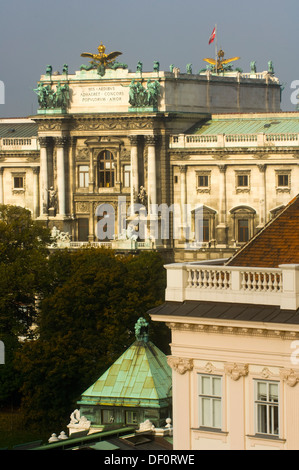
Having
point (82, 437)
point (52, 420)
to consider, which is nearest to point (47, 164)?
point (52, 420)

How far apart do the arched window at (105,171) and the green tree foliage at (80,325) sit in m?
34.1

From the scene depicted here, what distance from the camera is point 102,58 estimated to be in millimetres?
149500

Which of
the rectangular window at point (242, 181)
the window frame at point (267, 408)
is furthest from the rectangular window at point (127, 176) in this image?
the window frame at point (267, 408)

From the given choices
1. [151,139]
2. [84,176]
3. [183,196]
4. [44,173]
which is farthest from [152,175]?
[44,173]

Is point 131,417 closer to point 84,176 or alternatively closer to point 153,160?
point 153,160

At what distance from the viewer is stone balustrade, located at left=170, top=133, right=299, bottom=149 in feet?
462

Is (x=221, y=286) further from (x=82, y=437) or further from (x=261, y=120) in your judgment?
(x=261, y=120)

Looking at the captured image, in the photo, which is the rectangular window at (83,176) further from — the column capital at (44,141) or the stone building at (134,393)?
the stone building at (134,393)

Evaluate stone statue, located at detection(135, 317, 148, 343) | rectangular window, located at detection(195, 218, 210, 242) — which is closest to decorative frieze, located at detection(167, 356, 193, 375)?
stone statue, located at detection(135, 317, 148, 343)

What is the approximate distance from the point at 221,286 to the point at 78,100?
9993cm

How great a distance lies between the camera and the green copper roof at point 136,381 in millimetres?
60094

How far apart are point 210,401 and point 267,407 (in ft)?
6.75

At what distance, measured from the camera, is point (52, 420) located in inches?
3649

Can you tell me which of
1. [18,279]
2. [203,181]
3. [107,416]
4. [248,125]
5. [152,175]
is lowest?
[107,416]
